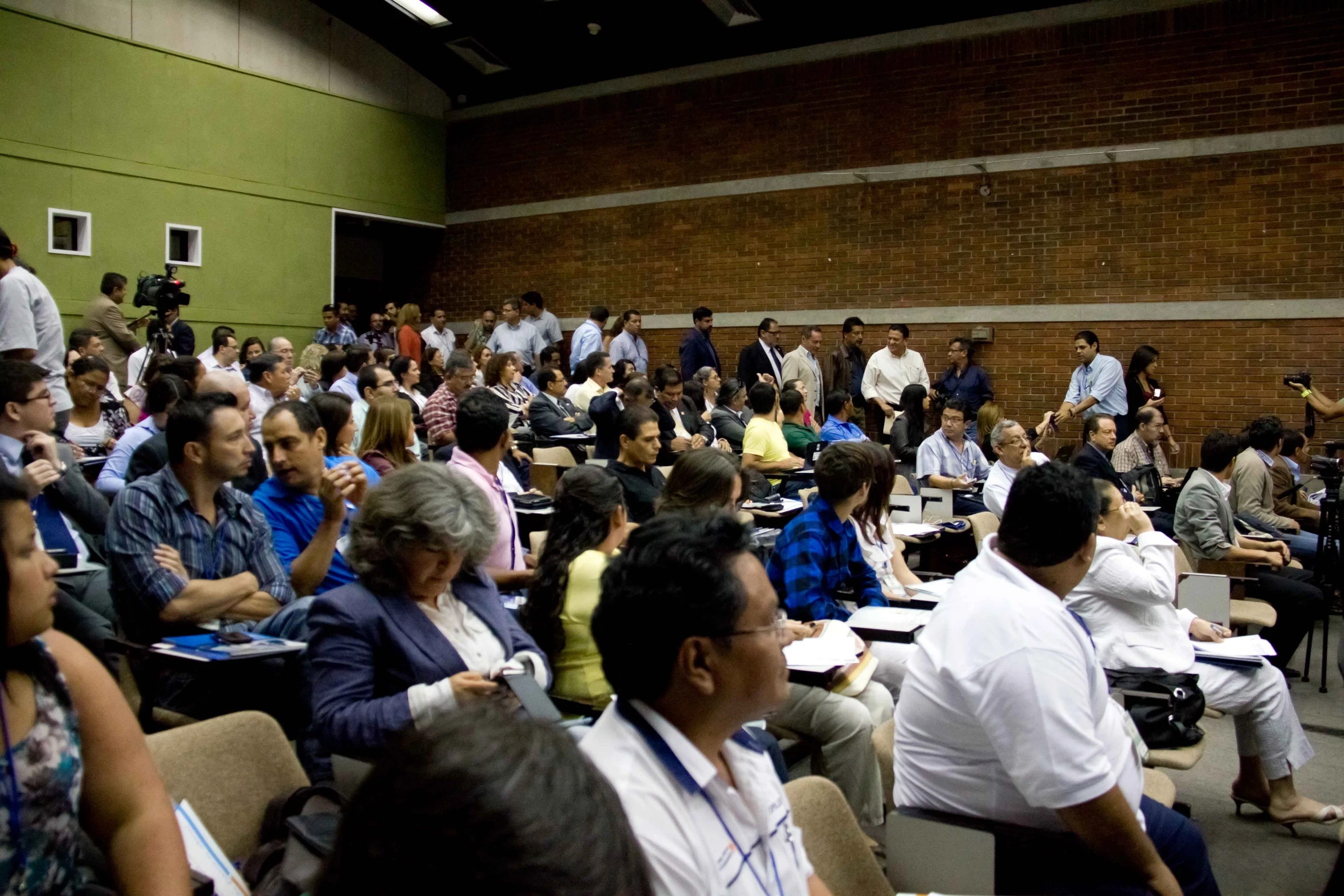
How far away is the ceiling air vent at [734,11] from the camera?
12.1 meters

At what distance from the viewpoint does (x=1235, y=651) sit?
146 inches

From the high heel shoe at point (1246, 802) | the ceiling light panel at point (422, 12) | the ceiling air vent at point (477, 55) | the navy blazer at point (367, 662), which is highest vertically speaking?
the ceiling light panel at point (422, 12)

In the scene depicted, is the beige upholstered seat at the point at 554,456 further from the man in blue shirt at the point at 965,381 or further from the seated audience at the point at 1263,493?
the man in blue shirt at the point at 965,381

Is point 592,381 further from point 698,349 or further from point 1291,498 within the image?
point 1291,498

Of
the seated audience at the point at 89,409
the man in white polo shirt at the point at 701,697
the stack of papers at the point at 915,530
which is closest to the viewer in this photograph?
the man in white polo shirt at the point at 701,697

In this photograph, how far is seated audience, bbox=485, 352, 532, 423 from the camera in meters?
9.67

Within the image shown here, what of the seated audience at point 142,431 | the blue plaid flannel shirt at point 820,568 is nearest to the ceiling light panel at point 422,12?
the seated audience at point 142,431

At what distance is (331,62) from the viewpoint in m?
14.2

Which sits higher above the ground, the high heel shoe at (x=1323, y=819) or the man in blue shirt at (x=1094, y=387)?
the man in blue shirt at (x=1094, y=387)

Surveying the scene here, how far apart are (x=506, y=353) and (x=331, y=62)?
21.9 ft

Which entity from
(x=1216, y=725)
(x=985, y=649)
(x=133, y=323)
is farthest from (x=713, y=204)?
(x=985, y=649)

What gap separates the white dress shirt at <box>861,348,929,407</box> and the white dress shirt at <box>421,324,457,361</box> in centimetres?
553

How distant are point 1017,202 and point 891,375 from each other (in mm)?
2141

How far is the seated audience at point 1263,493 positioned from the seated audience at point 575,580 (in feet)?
15.9
